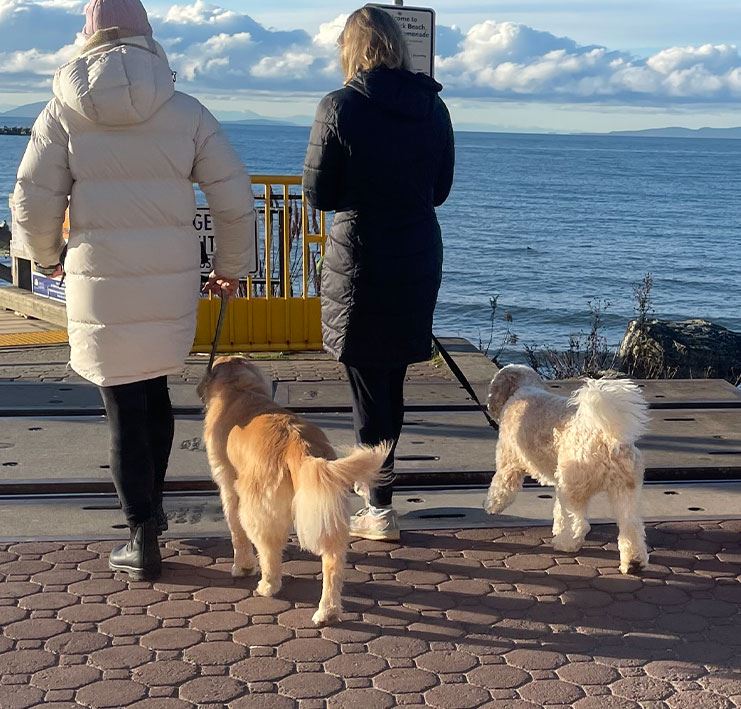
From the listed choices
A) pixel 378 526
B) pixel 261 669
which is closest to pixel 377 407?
pixel 378 526

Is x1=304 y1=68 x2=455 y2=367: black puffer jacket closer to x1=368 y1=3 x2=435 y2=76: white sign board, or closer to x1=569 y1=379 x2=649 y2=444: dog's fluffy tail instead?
x1=569 y1=379 x2=649 y2=444: dog's fluffy tail

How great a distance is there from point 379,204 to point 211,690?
226 cm

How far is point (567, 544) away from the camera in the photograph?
5.18 metres

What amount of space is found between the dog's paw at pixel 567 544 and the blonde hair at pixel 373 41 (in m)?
2.34

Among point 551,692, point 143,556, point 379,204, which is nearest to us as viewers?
point 551,692

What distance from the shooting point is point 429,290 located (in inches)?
202

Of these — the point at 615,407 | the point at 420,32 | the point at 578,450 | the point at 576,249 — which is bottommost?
the point at 576,249

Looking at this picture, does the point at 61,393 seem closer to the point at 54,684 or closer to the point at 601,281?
the point at 54,684

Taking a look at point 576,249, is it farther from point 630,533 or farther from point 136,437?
point 136,437

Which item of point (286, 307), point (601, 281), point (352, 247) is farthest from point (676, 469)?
point (601, 281)

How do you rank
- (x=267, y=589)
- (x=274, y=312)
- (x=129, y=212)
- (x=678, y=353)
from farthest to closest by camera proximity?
(x=678, y=353) < (x=274, y=312) < (x=267, y=589) < (x=129, y=212)

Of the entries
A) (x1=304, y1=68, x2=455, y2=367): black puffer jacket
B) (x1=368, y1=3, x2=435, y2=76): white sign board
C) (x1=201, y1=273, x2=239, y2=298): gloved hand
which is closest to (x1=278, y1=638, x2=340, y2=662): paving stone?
(x1=304, y1=68, x2=455, y2=367): black puffer jacket

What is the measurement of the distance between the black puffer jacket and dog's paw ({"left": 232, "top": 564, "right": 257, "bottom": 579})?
1070mm

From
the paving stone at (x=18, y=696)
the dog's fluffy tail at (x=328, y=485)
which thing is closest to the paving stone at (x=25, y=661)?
the paving stone at (x=18, y=696)
